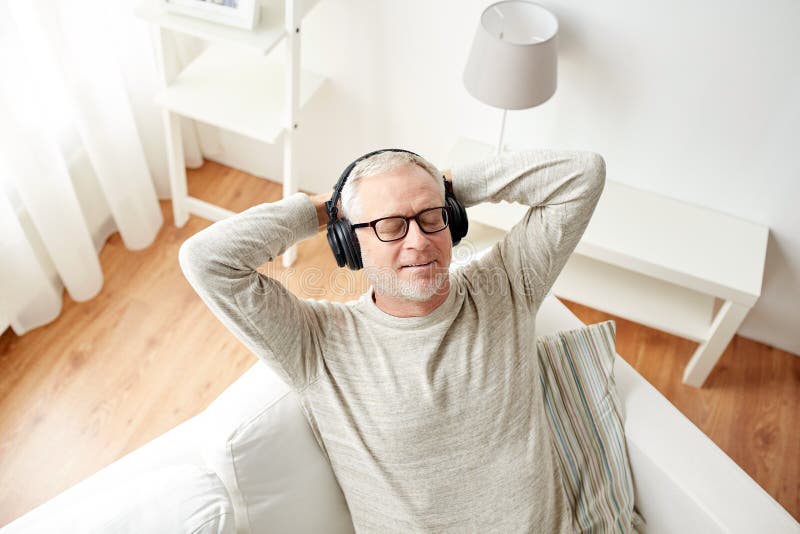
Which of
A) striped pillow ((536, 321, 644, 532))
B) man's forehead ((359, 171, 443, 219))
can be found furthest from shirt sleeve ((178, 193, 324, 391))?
striped pillow ((536, 321, 644, 532))

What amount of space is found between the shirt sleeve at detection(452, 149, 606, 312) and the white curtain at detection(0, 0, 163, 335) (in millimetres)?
1272

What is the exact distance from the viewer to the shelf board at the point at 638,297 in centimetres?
219

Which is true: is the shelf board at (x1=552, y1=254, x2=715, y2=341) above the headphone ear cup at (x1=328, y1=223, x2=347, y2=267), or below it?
below

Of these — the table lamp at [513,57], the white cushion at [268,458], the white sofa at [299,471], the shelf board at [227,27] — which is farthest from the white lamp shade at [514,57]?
the white cushion at [268,458]

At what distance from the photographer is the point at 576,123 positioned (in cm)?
218

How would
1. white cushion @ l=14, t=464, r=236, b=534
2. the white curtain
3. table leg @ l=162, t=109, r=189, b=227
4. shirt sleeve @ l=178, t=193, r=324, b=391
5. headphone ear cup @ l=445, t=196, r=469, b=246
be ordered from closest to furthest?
white cushion @ l=14, t=464, r=236, b=534, shirt sleeve @ l=178, t=193, r=324, b=391, headphone ear cup @ l=445, t=196, r=469, b=246, the white curtain, table leg @ l=162, t=109, r=189, b=227

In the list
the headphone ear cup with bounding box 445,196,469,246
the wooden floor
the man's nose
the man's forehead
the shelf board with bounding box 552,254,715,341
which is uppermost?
the man's forehead

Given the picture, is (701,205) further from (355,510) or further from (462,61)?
(355,510)

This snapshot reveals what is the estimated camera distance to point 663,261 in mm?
2035

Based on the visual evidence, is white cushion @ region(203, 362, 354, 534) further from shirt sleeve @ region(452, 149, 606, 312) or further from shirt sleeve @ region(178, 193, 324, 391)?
shirt sleeve @ region(452, 149, 606, 312)

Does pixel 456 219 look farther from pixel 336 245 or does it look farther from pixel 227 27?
pixel 227 27

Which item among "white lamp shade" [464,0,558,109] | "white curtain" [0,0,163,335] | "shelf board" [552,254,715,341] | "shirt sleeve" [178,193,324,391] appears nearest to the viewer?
"shirt sleeve" [178,193,324,391]

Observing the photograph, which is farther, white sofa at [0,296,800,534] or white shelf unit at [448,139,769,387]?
white shelf unit at [448,139,769,387]

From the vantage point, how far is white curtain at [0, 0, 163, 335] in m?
1.97
